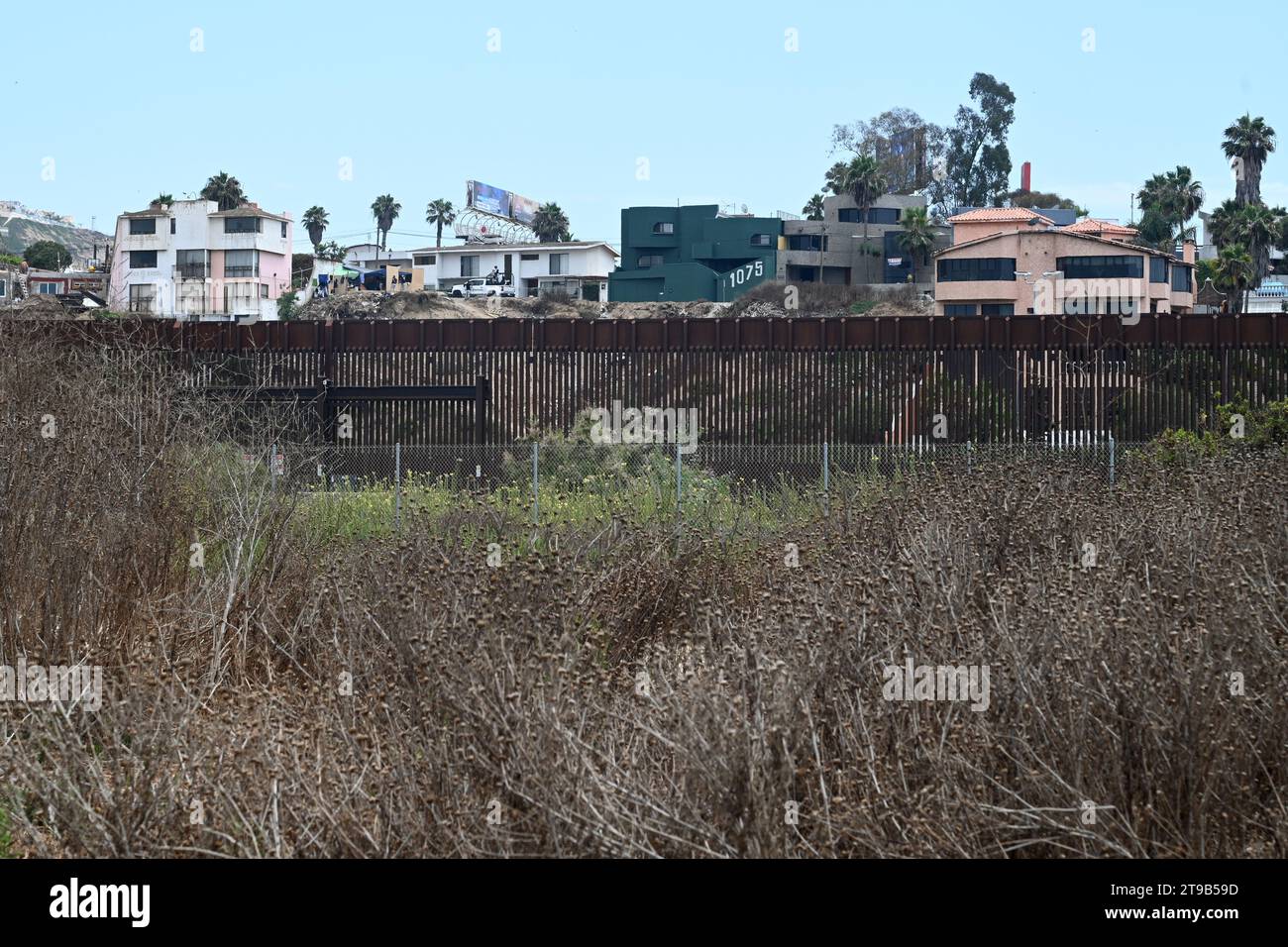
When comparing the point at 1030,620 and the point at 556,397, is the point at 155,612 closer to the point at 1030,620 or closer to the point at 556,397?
the point at 1030,620

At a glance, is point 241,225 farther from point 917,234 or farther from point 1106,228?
point 1106,228

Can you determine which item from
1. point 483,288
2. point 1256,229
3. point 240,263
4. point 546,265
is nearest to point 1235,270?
point 1256,229

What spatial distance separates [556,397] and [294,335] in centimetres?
522

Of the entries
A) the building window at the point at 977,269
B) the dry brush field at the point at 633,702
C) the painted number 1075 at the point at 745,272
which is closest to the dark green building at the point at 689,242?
the painted number 1075 at the point at 745,272

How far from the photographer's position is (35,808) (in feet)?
23.3

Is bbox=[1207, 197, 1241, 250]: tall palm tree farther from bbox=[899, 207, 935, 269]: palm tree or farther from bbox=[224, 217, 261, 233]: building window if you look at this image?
bbox=[224, 217, 261, 233]: building window

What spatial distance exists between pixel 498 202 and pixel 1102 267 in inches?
2264

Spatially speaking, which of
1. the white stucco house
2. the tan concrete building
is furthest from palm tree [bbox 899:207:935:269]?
the white stucco house

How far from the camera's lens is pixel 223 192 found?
85.2 m

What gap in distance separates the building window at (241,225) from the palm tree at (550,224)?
32686 mm

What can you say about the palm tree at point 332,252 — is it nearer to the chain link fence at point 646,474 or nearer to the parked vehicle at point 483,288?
the parked vehicle at point 483,288

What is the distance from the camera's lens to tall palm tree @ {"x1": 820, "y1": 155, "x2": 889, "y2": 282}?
290ft

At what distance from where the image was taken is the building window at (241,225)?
76562 mm
